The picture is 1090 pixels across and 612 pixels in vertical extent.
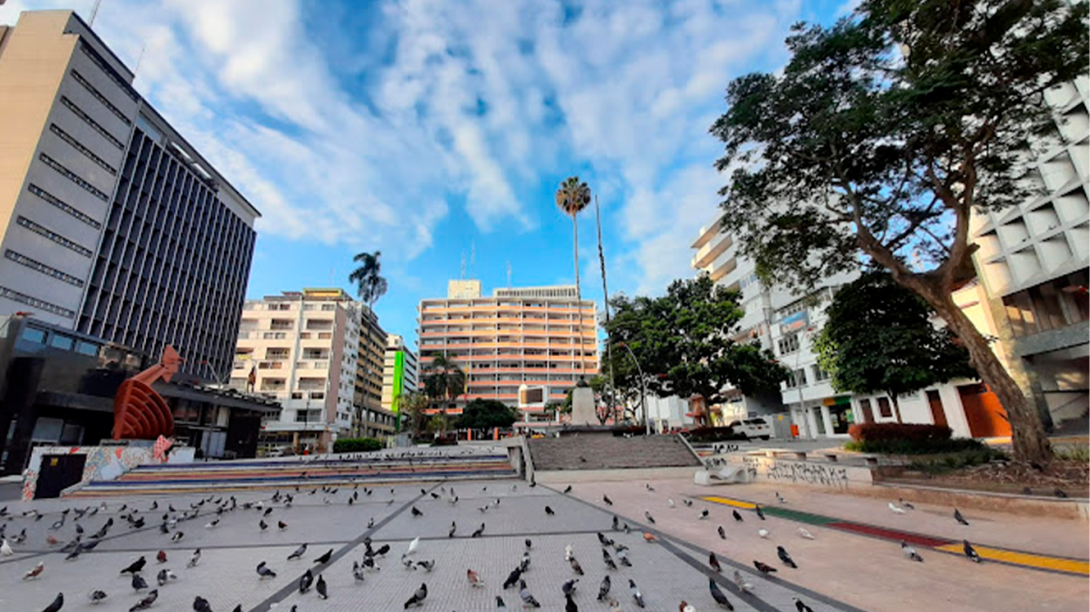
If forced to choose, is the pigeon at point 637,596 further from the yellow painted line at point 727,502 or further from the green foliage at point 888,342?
the green foliage at point 888,342

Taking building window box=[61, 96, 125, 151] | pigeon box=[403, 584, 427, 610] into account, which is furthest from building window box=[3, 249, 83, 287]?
pigeon box=[403, 584, 427, 610]

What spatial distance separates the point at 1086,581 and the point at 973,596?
4.74ft

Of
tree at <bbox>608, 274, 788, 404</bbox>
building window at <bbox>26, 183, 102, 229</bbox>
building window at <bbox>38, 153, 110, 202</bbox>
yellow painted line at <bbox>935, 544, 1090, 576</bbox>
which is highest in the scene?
building window at <bbox>38, 153, 110, 202</bbox>

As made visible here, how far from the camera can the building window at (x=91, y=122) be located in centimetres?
3719

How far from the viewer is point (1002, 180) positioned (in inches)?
556

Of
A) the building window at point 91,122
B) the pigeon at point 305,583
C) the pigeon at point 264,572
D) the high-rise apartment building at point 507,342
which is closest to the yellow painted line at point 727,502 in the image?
the pigeon at point 305,583

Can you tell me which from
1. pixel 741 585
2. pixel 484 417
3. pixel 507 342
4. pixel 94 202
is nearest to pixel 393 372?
pixel 507 342

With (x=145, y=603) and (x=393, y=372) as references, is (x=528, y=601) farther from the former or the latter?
(x=393, y=372)

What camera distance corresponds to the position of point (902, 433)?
14.8 m

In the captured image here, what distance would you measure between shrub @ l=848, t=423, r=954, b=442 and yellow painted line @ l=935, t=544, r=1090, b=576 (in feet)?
34.3

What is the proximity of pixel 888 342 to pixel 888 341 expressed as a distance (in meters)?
0.04

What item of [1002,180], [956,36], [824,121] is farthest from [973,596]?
[1002,180]

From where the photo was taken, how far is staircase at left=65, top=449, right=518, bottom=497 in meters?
15.0

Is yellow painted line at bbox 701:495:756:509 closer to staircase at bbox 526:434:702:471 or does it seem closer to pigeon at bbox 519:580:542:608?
staircase at bbox 526:434:702:471
